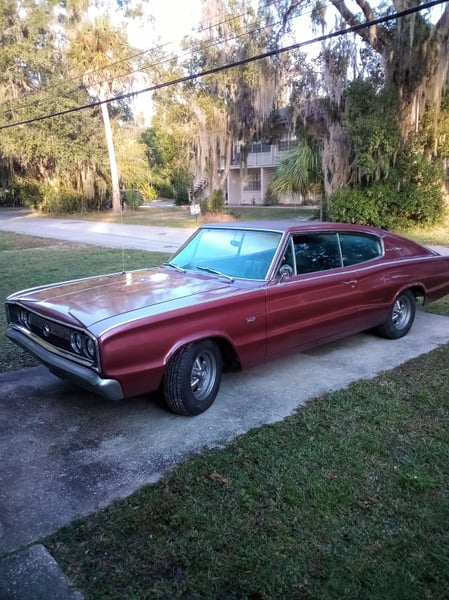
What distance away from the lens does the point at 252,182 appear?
121ft

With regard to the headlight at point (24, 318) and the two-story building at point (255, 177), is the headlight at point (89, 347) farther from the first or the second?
the two-story building at point (255, 177)

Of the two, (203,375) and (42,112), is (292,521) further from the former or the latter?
(42,112)

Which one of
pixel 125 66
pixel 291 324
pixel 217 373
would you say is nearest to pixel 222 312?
pixel 217 373

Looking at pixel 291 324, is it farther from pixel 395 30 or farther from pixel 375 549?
pixel 395 30

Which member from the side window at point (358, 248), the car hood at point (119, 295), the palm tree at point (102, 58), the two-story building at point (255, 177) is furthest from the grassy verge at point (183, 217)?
the car hood at point (119, 295)

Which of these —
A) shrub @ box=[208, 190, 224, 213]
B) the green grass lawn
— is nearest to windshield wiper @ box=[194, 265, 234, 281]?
the green grass lawn

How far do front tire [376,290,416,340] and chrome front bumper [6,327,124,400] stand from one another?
11.3 feet

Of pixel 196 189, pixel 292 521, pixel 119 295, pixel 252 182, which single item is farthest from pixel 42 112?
pixel 292 521

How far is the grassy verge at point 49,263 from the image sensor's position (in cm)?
836

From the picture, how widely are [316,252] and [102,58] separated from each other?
27174 millimetres

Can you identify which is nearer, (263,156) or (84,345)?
(84,345)

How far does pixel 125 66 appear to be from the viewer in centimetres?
2838

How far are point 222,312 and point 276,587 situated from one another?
2.00m

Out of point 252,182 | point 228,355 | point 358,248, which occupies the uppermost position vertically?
point 252,182
